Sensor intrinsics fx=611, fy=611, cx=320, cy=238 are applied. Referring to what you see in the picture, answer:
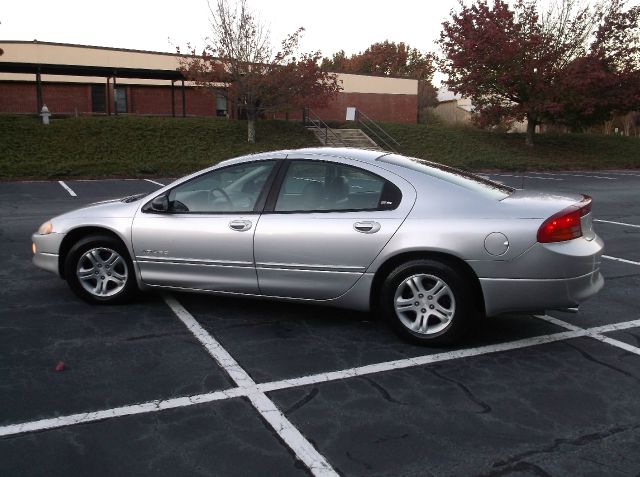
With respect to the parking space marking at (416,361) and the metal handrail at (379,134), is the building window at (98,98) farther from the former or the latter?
the parking space marking at (416,361)

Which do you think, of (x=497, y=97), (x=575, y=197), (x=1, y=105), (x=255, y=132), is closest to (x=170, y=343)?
(x=575, y=197)

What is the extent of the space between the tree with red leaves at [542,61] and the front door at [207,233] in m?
23.7

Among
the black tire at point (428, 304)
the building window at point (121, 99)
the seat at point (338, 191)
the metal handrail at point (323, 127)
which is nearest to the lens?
the black tire at point (428, 304)

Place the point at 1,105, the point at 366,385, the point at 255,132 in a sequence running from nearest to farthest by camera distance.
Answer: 1. the point at 366,385
2. the point at 255,132
3. the point at 1,105

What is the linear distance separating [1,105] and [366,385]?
33.4 metres

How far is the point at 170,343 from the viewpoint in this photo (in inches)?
176

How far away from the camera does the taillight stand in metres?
4.14

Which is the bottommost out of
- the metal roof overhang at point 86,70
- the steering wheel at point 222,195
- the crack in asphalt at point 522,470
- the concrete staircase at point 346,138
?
the crack in asphalt at point 522,470

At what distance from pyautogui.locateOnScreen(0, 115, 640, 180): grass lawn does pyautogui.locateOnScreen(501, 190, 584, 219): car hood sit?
16640 mm

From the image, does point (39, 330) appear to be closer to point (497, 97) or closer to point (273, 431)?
point (273, 431)

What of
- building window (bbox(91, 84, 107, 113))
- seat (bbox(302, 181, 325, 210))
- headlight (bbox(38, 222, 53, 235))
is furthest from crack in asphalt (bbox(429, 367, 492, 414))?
building window (bbox(91, 84, 107, 113))

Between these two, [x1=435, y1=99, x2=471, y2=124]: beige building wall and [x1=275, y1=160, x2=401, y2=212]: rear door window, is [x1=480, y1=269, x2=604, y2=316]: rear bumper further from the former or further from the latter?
[x1=435, y1=99, x2=471, y2=124]: beige building wall

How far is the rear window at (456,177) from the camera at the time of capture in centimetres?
461

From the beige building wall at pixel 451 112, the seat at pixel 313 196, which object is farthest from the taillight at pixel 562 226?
the beige building wall at pixel 451 112
